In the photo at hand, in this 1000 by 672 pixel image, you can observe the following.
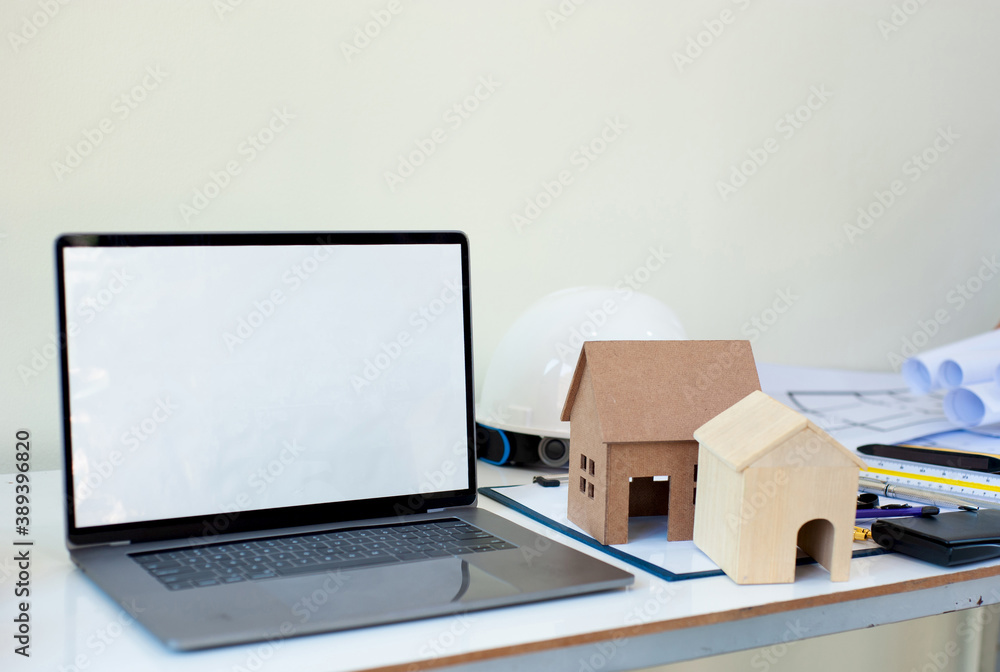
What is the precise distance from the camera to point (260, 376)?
2.35ft

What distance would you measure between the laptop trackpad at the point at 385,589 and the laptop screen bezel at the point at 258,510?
136mm

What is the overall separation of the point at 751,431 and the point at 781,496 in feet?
0.17

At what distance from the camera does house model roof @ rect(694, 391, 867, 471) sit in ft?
1.98

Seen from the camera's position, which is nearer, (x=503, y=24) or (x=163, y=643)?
(x=163, y=643)

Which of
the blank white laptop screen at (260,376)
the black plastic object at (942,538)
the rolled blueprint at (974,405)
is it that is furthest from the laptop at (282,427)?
the rolled blueprint at (974,405)

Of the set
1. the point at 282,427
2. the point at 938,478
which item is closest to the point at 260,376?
the point at 282,427

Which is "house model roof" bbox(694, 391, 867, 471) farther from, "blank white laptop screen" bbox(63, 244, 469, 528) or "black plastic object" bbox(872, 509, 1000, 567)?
"blank white laptop screen" bbox(63, 244, 469, 528)

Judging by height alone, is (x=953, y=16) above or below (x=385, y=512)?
above

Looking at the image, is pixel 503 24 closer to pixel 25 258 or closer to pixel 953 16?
pixel 25 258

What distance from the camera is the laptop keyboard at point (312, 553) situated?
58cm

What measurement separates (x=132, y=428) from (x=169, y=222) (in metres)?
0.38

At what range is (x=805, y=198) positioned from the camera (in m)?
1.40

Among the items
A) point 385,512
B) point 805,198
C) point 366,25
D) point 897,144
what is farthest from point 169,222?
point 897,144

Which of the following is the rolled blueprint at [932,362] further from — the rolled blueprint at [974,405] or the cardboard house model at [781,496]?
the cardboard house model at [781,496]
